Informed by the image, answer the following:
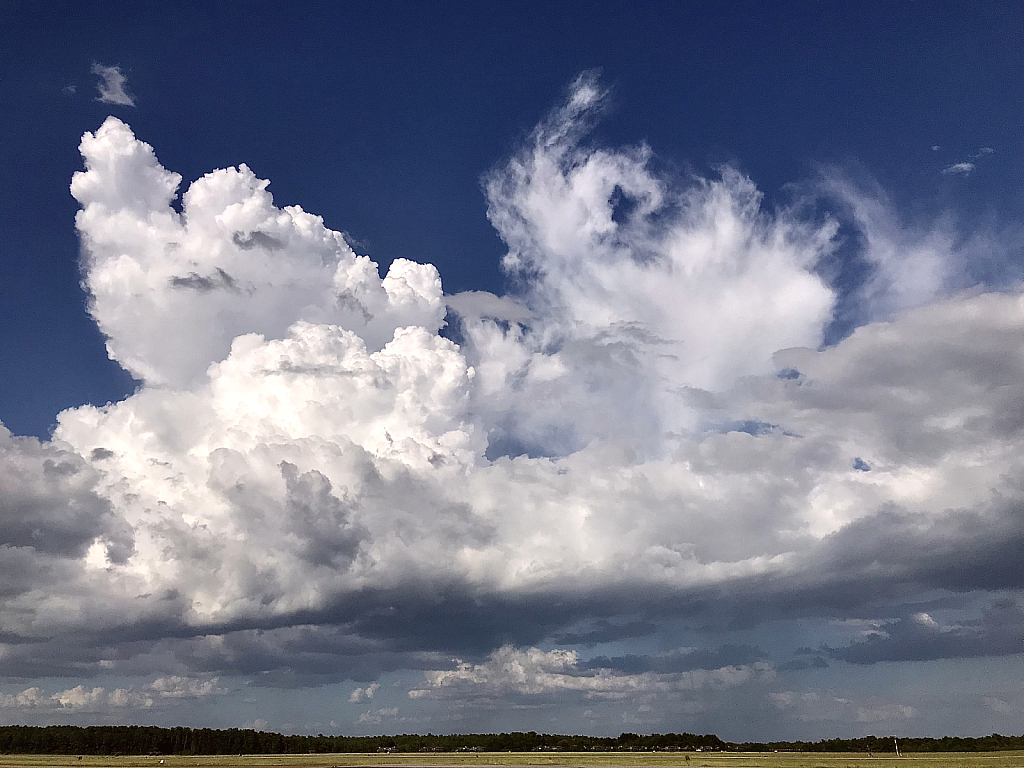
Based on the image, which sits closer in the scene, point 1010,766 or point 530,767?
point 1010,766

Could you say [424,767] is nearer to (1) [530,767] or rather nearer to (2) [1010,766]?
(1) [530,767]

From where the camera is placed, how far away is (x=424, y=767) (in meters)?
193

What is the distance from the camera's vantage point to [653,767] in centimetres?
18525

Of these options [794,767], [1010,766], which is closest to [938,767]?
[1010,766]

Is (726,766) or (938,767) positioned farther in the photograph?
(726,766)

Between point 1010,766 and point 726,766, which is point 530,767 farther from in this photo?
point 1010,766

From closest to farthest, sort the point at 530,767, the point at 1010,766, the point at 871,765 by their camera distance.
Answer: the point at 1010,766
the point at 871,765
the point at 530,767

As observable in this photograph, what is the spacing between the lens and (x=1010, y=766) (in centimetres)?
16775

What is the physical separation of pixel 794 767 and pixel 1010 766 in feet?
149

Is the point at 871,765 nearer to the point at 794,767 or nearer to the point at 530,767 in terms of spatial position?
the point at 794,767

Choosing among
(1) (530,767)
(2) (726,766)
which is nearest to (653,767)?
(2) (726,766)

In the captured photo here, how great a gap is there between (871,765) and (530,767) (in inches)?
3277

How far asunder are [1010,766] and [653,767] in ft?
257

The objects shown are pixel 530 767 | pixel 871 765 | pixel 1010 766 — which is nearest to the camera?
pixel 1010 766
